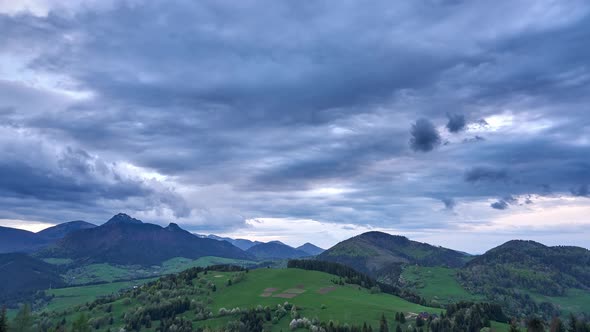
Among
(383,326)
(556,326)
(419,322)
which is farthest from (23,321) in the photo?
(556,326)

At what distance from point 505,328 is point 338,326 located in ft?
256

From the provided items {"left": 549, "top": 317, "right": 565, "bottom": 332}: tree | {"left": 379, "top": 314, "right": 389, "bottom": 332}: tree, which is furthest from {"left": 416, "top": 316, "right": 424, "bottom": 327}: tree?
A: {"left": 549, "top": 317, "right": 565, "bottom": 332}: tree

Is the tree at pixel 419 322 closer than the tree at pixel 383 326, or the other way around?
the tree at pixel 383 326

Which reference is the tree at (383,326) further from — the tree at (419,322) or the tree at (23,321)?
the tree at (23,321)

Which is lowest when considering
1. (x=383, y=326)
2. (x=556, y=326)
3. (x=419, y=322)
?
(x=383, y=326)

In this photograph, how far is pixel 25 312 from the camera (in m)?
146

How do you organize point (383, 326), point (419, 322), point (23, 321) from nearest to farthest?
point (23, 321) < point (383, 326) < point (419, 322)

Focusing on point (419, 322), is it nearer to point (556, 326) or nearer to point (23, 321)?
point (556, 326)

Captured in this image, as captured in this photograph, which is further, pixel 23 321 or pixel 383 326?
pixel 383 326

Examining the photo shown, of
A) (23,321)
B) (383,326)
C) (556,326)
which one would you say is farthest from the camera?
(383,326)

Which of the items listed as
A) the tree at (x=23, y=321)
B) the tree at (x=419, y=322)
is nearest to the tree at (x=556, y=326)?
the tree at (x=419, y=322)

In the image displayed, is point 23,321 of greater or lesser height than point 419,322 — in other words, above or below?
below

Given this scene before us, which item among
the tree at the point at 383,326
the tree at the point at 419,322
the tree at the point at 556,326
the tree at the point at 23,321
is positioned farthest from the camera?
the tree at the point at 419,322

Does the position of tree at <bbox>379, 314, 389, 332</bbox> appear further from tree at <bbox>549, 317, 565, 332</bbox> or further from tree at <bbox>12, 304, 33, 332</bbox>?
tree at <bbox>12, 304, 33, 332</bbox>
